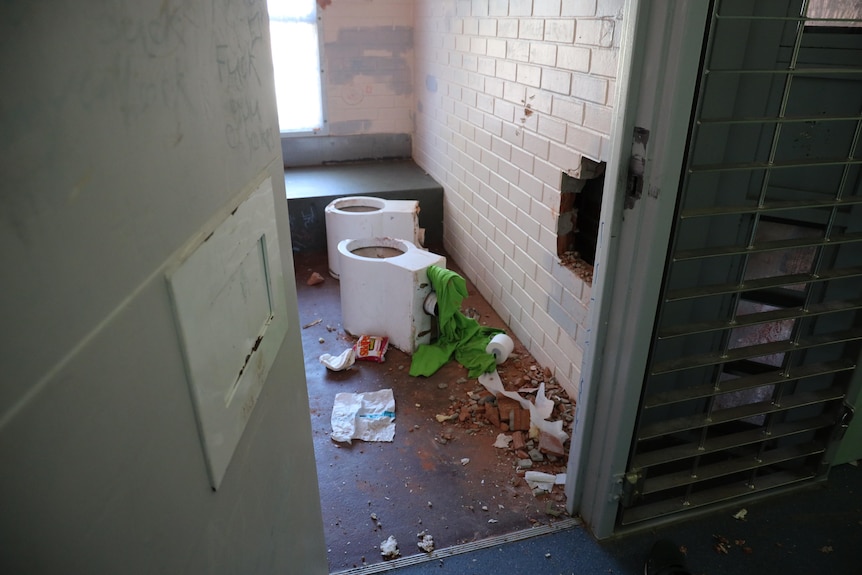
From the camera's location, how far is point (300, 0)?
4691 millimetres

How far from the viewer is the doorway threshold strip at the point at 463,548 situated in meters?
1.84

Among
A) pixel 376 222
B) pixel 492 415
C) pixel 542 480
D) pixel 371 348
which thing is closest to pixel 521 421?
pixel 492 415

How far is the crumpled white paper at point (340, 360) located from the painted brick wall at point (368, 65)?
285cm

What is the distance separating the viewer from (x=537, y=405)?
262cm

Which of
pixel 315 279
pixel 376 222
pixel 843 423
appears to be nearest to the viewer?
pixel 843 423

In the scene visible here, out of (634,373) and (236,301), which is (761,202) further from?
(236,301)

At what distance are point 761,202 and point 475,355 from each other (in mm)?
1760

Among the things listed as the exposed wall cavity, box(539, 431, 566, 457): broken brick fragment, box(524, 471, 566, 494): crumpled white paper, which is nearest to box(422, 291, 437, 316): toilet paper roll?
box(539, 431, 566, 457): broken brick fragment

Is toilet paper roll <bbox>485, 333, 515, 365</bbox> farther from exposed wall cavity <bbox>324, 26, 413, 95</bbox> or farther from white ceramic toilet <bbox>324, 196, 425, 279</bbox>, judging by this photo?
exposed wall cavity <bbox>324, 26, 413, 95</bbox>

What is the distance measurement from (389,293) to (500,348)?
69 centimetres

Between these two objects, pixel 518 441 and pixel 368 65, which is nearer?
pixel 518 441

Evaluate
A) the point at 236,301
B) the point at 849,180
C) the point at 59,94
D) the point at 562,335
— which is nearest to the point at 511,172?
the point at 562,335

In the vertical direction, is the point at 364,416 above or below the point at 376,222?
below

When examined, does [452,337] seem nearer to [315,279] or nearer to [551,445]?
[551,445]
